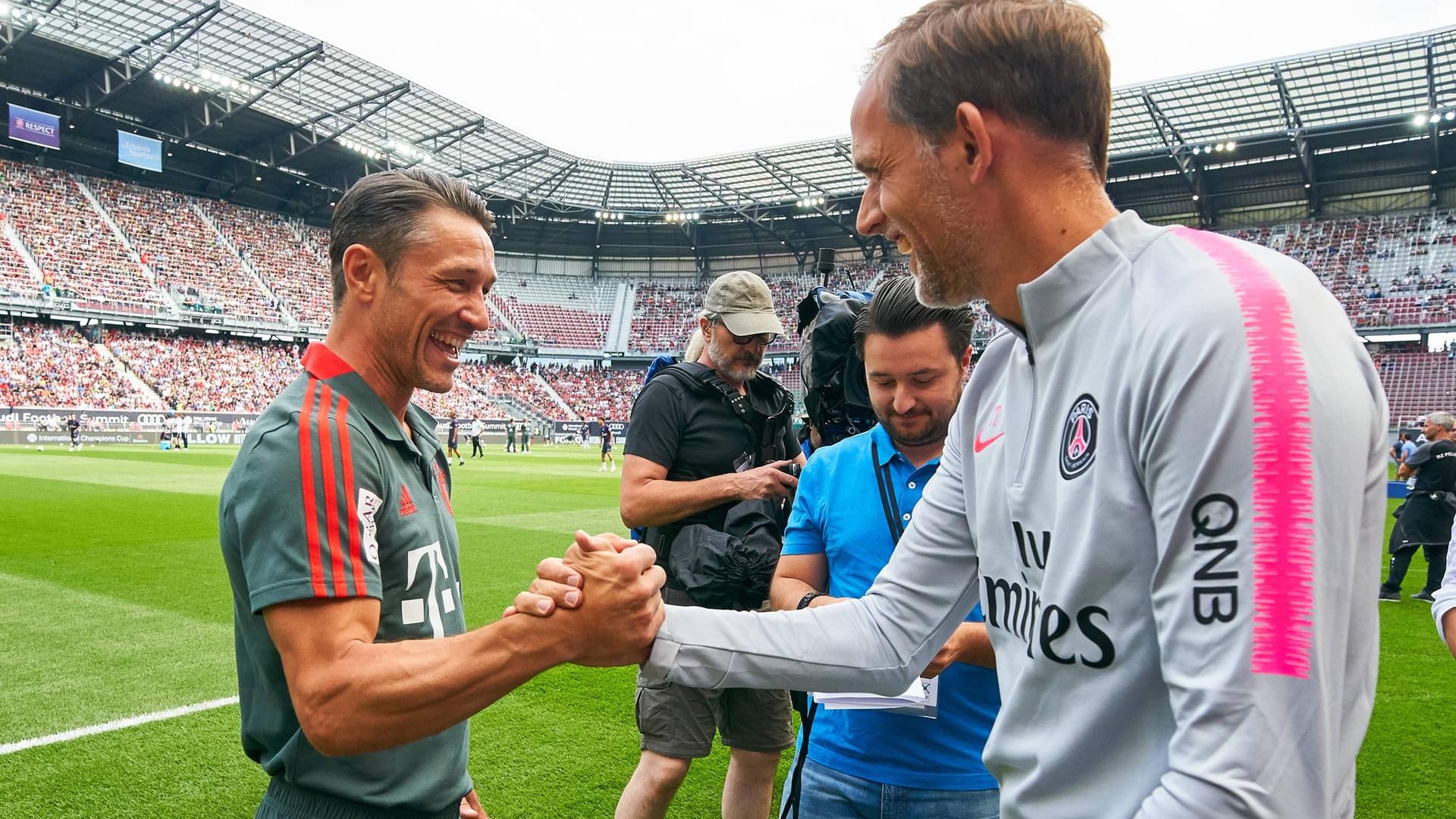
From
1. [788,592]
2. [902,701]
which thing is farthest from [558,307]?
[902,701]

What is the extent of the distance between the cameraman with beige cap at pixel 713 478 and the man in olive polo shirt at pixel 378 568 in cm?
157

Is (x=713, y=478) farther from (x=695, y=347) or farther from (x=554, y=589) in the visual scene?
(x=554, y=589)

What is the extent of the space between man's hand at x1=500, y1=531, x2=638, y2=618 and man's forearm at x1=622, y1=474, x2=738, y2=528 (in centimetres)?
211

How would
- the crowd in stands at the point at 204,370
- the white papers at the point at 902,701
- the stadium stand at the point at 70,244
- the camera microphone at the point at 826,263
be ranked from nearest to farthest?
the white papers at the point at 902,701, the camera microphone at the point at 826,263, the crowd in stands at the point at 204,370, the stadium stand at the point at 70,244

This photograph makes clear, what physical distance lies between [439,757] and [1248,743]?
70.2 inches

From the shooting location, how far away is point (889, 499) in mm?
2857

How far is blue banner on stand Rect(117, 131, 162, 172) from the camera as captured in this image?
46.2 m

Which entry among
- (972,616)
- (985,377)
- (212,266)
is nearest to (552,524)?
(972,616)

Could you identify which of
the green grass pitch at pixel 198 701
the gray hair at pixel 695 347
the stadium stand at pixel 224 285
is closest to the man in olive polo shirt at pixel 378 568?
the gray hair at pixel 695 347

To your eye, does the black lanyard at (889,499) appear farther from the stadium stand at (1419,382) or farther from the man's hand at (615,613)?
the stadium stand at (1419,382)

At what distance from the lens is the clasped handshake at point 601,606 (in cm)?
181

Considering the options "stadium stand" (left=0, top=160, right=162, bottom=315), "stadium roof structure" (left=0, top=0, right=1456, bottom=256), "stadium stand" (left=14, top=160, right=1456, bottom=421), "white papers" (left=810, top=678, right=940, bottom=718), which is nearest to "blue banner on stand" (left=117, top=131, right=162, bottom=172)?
"stadium roof structure" (left=0, top=0, right=1456, bottom=256)

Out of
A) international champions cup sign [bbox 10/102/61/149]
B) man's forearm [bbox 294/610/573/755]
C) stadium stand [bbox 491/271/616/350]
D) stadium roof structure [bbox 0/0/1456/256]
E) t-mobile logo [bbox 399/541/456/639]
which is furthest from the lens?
stadium stand [bbox 491/271/616/350]

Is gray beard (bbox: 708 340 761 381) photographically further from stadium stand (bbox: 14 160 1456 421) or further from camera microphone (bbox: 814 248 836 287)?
stadium stand (bbox: 14 160 1456 421)
